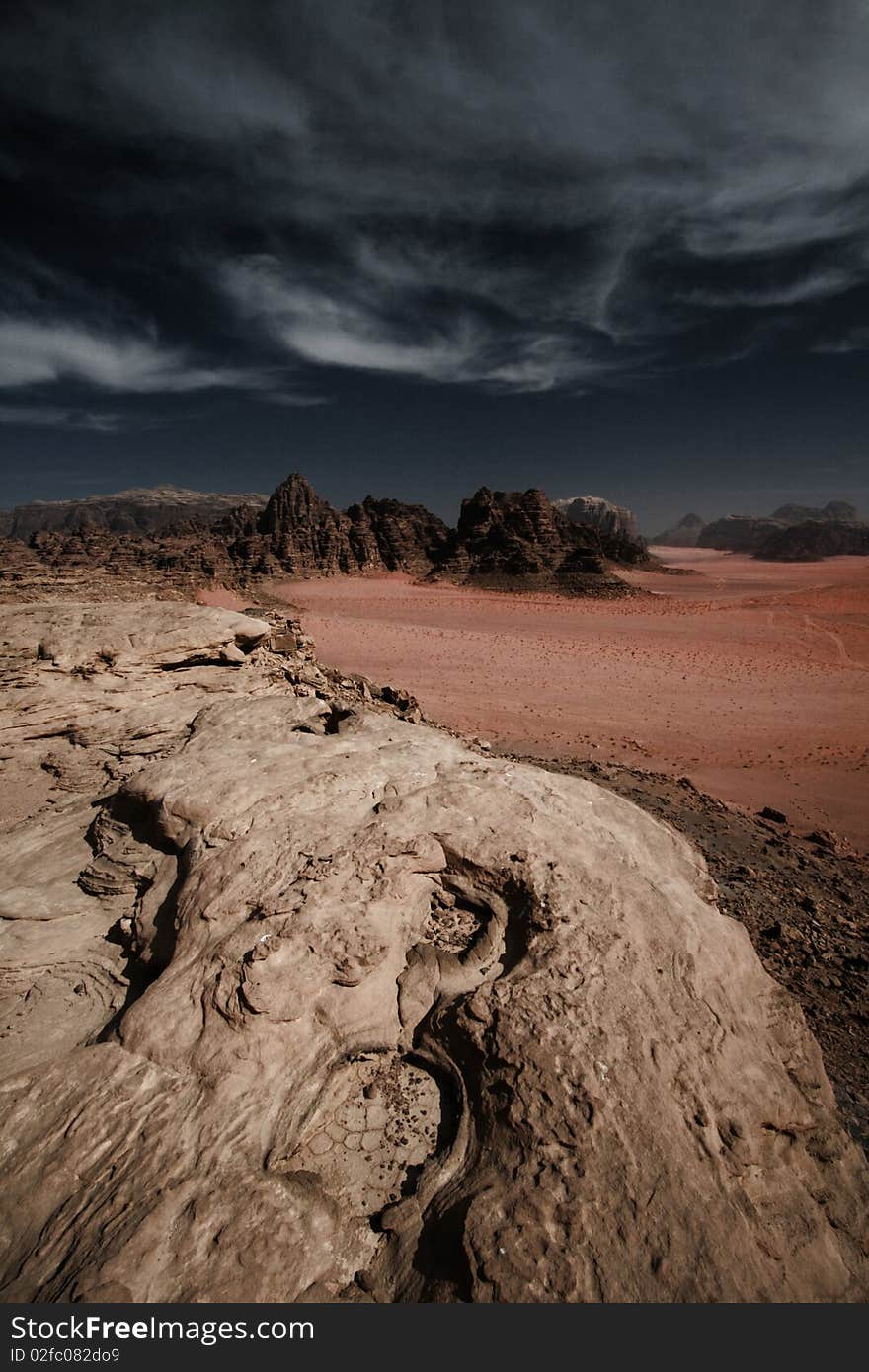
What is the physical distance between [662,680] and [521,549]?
33.8 meters

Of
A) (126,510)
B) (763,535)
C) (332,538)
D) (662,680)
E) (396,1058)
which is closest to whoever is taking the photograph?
(396,1058)

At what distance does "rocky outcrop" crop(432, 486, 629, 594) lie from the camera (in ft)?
151

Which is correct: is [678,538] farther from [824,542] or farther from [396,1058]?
[396,1058]

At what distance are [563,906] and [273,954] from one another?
185 cm

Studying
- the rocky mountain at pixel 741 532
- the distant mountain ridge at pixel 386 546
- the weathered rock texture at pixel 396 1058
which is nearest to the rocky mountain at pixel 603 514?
the rocky mountain at pixel 741 532

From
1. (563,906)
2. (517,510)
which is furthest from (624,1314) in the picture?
(517,510)

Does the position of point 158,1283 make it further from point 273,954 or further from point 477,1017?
point 477,1017

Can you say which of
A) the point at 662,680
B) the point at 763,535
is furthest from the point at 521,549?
the point at 763,535

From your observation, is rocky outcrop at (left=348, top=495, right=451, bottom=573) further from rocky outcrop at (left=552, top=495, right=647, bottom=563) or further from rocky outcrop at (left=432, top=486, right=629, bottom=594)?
rocky outcrop at (left=552, top=495, right=647, bottom=563)

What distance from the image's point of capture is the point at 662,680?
58.6 ft

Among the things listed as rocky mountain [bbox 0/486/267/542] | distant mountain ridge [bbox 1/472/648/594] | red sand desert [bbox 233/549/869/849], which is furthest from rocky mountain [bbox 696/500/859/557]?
rocky mountain [bbox 0/486/267/542]

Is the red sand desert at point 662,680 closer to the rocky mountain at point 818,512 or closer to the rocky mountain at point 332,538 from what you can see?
the rocky mountain at point 332,538

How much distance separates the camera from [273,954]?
333 cm

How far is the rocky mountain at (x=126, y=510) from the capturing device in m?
124
